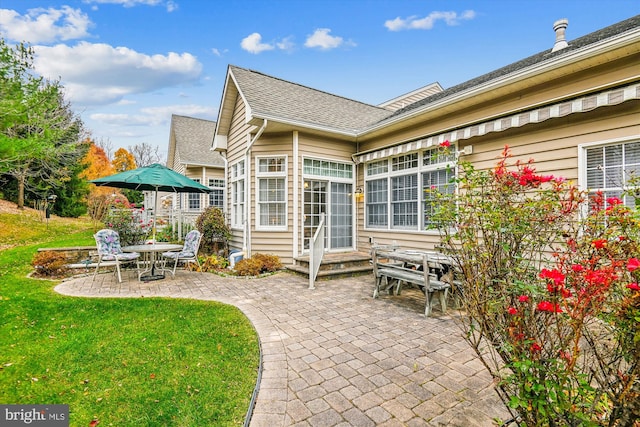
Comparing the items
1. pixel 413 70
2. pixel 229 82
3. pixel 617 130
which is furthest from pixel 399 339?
pixel 413 70

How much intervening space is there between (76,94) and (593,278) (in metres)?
25.7

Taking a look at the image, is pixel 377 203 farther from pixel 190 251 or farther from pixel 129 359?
pixel 129 359

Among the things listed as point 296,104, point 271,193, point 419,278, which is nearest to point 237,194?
point 271,193

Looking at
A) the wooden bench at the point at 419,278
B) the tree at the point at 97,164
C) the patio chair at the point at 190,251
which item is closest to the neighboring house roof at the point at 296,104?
the patio chair at the point at 190,251

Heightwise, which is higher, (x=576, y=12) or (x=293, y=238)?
(x=576, y=12)

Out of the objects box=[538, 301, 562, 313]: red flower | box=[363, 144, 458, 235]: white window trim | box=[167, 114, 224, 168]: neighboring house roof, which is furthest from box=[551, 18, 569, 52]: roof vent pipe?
box=[167, 114, 224, 168]: neighboring house roof

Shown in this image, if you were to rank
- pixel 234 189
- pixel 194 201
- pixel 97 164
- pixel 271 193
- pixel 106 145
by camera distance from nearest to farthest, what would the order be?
pixel 271 193 < pixel 234 189 < pixel 194 201 < pixel 97 164 < pixel 106 145

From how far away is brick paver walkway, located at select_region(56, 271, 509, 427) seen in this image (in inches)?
91.0

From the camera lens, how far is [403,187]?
788cm

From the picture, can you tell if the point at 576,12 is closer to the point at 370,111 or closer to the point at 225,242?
the point at 370,111

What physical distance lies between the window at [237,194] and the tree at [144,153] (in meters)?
33.2

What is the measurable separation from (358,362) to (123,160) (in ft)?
137

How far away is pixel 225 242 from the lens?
972cm

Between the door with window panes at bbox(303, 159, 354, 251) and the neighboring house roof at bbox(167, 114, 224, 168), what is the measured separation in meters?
8.86
